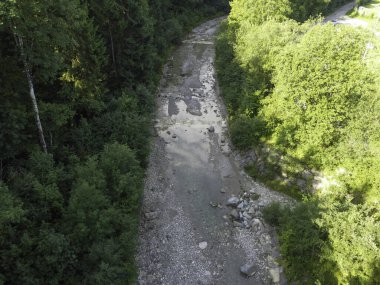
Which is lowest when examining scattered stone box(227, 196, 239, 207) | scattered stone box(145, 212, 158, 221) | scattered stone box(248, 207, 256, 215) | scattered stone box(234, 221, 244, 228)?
scattered stone box(234, 221, 244, 228)

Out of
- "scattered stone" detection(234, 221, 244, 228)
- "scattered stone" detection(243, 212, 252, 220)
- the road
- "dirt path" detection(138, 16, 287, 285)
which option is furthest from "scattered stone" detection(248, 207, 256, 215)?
the road

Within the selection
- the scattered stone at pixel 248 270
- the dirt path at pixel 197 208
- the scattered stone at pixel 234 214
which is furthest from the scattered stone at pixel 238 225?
the scattered stone at pixel 248 270

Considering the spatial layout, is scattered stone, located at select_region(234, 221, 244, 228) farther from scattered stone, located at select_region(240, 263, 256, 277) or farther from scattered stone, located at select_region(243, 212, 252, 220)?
scattered stone, located at select_region(240, 263, 256, 277)

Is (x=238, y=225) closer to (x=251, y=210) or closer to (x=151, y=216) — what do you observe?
(x=251, y=210)

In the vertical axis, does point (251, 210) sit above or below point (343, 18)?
below

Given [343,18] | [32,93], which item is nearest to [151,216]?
[32,93]

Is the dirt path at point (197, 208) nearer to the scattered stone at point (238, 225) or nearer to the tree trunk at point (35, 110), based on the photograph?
the scattered stone at point (238, 225)
